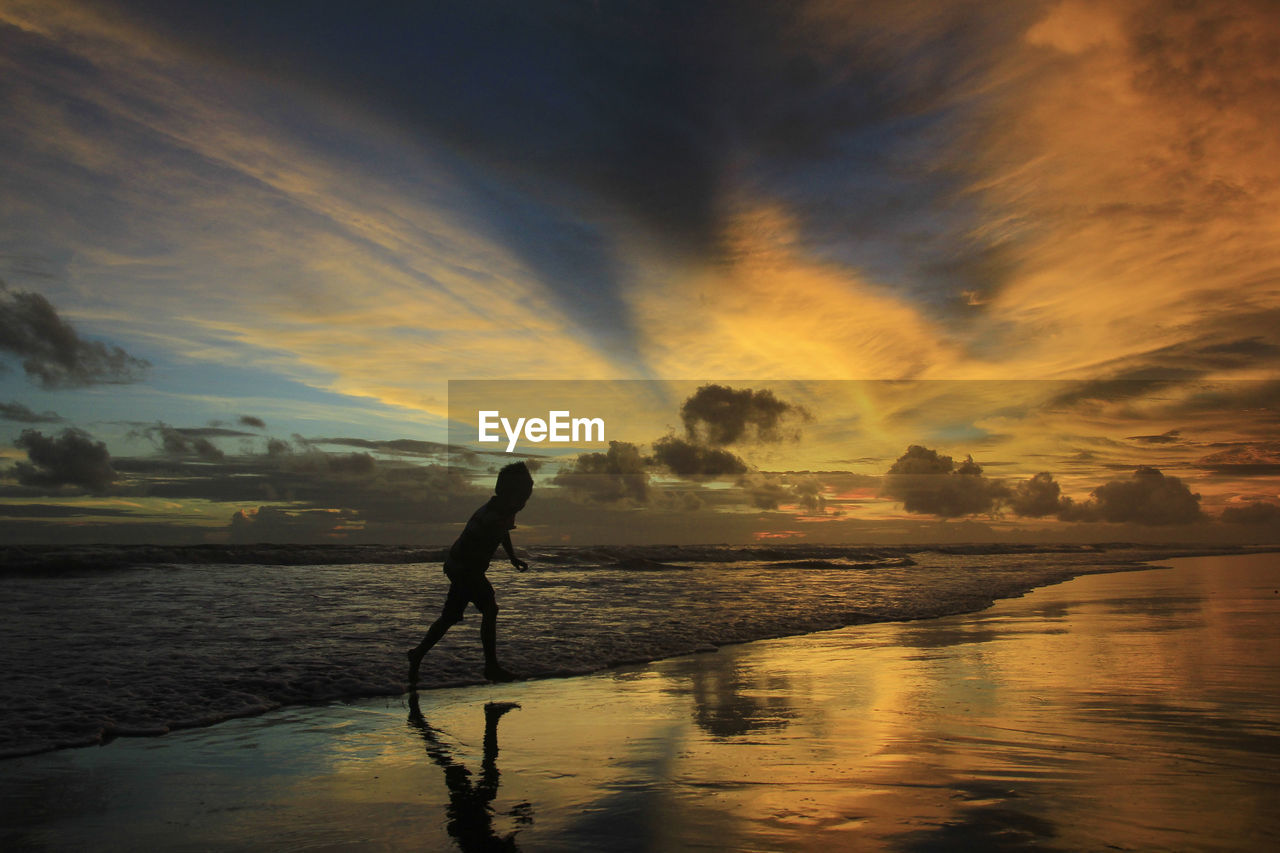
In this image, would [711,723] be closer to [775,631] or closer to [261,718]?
[261,718]

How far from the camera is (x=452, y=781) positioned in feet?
15.2

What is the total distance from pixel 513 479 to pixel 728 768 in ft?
14.2

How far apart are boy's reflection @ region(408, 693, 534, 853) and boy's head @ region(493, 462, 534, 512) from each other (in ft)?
8.52

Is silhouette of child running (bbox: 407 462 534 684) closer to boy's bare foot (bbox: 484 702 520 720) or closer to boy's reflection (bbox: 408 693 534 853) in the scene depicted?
boy's bare foot (bbox: 484 702 520 720)

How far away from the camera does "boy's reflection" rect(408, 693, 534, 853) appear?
363cm

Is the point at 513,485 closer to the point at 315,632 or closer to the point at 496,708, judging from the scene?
the point at 496,708

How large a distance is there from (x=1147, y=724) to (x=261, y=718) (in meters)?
7.09

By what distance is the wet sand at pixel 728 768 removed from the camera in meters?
3.66

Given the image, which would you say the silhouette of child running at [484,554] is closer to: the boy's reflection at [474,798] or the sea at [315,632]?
the sea at [315,632]

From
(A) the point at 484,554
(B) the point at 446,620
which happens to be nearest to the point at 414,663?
(B) the point at 446,620

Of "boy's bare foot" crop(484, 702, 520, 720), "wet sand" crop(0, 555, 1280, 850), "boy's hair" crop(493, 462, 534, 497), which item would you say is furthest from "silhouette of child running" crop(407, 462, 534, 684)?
"boy's bare foot" crop(484, 702, 520, 720)

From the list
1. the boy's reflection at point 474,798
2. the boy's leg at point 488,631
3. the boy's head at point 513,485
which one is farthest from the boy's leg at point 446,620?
the boy's reflection at point 474,798

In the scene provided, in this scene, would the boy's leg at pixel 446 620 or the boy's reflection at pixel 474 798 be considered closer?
the boy's reflection at pixel 474 798

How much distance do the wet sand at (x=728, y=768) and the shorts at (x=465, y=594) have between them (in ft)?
2.68
